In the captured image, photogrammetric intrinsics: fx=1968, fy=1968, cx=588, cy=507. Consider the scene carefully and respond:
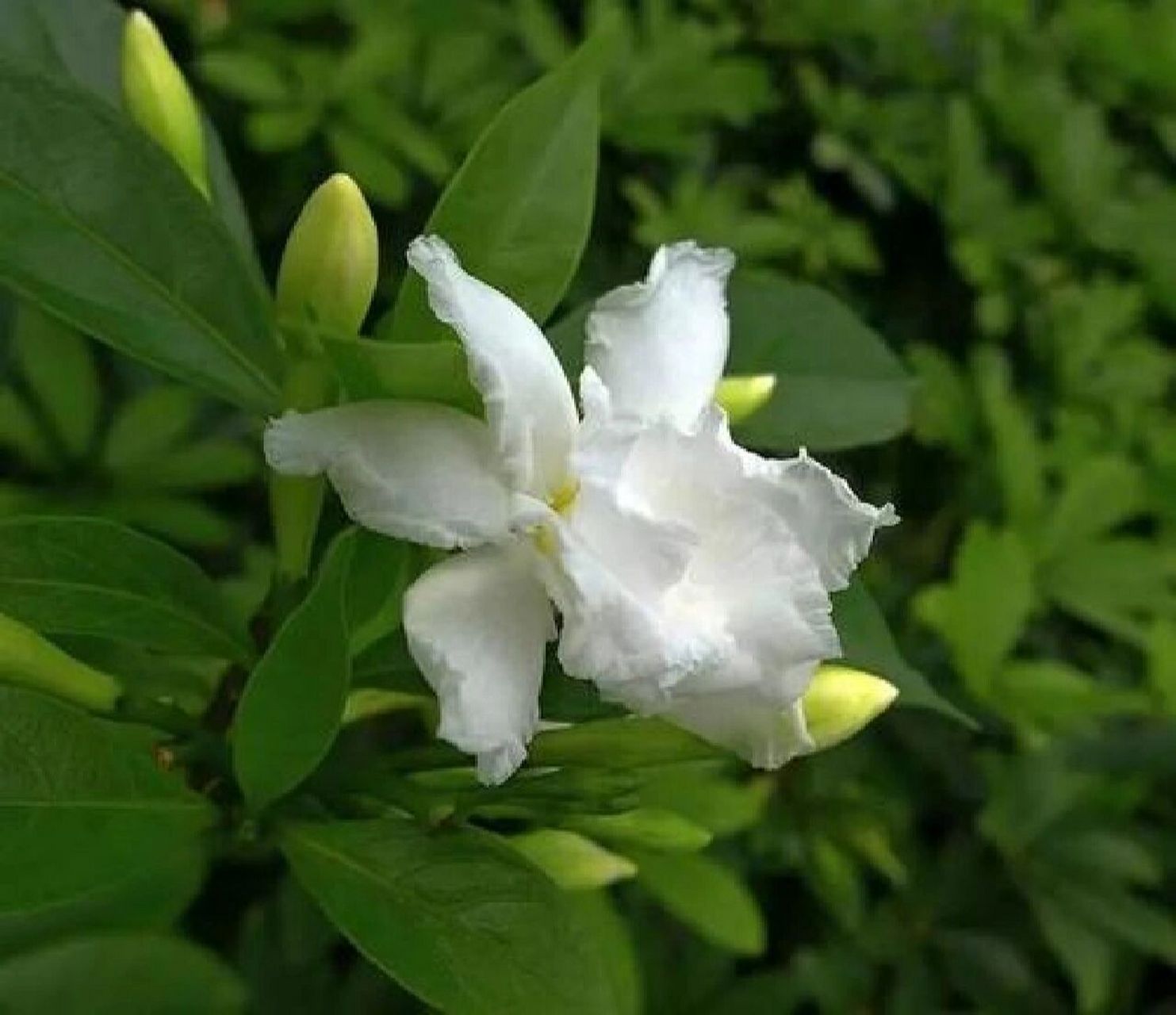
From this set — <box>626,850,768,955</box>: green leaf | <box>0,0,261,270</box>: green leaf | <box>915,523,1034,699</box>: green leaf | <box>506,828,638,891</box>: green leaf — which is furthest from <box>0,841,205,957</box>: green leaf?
<box>915,523,1034,699</box>: green leaf

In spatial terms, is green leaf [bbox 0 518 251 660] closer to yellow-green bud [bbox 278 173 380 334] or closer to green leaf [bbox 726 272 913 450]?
yellow-green bud [bbox 278 173 380 334]

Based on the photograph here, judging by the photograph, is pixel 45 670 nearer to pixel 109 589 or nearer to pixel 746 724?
pixel 109 589

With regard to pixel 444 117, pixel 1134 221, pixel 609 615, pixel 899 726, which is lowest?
pixel 899 726

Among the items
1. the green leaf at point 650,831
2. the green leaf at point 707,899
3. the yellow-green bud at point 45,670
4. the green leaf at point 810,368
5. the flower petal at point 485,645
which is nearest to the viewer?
the flower petal at point 485,645

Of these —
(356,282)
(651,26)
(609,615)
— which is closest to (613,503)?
(609,615)

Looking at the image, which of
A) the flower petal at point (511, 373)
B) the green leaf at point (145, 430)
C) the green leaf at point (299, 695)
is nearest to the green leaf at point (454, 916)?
the green leaf at point (299, 695)

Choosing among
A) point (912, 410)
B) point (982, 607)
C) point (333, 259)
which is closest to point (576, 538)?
point (333, 259)

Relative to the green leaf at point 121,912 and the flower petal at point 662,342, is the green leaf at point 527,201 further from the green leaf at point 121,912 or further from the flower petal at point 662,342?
the green leaf at point 121,912

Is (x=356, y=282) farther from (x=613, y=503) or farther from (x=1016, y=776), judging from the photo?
(x=1016, y=776)
